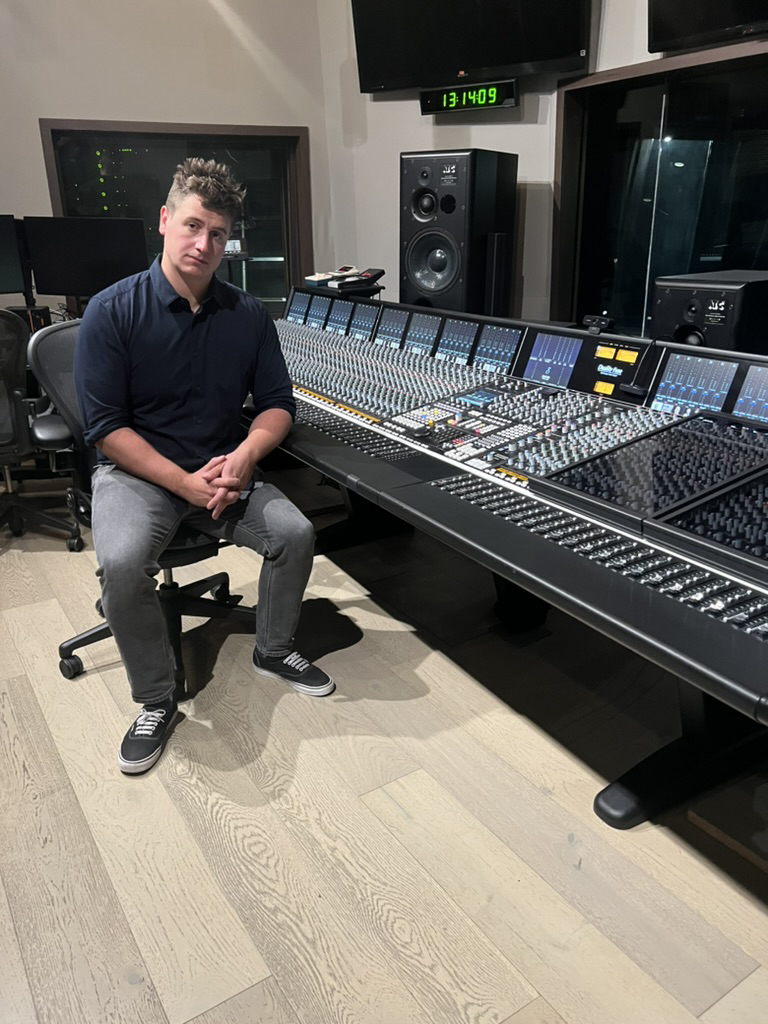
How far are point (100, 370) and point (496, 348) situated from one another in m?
1.20

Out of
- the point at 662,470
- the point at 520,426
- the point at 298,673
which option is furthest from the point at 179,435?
the point at 662,470

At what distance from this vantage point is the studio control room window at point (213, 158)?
4.28 meters

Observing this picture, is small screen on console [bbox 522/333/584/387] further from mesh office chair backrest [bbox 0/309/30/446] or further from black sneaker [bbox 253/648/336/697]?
mesh office chair backrest [bbox 0/309/30/446]

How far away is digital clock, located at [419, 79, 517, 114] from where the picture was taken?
3387 millimetres

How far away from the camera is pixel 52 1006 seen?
133cm

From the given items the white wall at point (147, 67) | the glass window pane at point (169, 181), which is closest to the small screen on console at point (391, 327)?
the glass window pane at point (169, 181)

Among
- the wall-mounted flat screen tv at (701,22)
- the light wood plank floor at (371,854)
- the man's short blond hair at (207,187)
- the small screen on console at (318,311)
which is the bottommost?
the light wood plank floor at (371,854)

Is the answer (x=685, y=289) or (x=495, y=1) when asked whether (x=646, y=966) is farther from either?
(x=495, y=1)

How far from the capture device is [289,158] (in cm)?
482

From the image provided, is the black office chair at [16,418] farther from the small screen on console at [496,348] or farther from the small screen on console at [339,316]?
the small screen on console at [496,348]

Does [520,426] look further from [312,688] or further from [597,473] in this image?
[312,688]

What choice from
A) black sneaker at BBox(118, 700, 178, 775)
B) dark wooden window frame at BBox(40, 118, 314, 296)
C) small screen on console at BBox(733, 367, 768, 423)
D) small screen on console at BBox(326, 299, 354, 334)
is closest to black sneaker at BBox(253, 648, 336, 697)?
black sneaker at BBox(118, 700, 178, 775)

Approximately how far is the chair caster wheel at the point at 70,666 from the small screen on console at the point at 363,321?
1571 millimetres

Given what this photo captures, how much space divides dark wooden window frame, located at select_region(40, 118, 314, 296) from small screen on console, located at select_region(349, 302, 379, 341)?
2.00 meters
